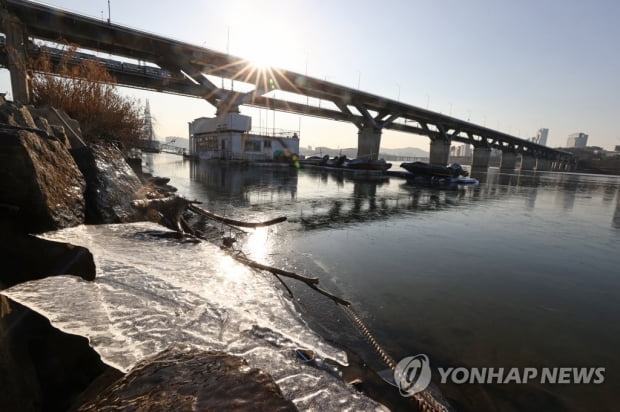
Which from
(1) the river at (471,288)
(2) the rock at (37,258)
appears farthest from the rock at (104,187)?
(1) the river at (471,288)

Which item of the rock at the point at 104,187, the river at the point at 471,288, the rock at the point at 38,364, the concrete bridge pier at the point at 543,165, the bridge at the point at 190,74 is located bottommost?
the river at the point at 471,288

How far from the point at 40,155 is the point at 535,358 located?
6.34 meters

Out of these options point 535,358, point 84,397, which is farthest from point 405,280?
point 84,397

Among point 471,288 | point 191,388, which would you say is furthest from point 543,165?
point 191,388

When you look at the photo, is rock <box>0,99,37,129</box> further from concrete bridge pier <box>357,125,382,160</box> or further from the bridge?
concrete bridge pier <box>357,125,382,160</box>

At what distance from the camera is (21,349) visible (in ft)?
5.94

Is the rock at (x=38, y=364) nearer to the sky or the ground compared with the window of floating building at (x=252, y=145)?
nearer to the ground

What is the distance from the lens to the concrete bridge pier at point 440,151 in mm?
63381

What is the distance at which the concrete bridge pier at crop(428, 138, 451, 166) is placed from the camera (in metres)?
63.4

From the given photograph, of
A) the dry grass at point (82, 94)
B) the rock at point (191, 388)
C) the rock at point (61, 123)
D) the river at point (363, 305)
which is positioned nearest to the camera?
the rock at point (191, 388)

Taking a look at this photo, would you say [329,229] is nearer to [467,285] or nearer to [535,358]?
[467,285]

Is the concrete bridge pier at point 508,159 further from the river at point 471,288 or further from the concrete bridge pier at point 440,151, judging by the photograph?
the river at point 471,288

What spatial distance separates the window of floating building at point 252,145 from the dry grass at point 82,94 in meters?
30.0

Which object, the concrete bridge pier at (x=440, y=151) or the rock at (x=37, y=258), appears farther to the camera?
the concrete bridge pier at (x=440, y=151)
